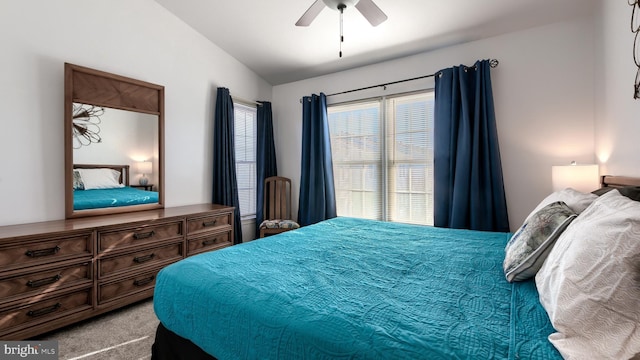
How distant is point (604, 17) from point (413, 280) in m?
2.61

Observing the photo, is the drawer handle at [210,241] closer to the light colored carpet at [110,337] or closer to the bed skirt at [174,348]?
the light colored carpet at [110,337]

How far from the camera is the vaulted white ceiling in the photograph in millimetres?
2543

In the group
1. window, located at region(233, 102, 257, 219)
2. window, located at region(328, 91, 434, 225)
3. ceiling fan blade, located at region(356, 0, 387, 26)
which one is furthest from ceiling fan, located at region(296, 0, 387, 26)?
window, located at region(233, 102, 257, 219)

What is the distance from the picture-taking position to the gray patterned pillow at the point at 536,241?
115 cm

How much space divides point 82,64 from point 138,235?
1559 mm

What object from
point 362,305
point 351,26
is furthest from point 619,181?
point 351,26

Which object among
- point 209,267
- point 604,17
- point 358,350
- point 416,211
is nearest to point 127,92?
point 209,267

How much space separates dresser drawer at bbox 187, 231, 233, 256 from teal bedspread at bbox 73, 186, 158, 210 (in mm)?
623

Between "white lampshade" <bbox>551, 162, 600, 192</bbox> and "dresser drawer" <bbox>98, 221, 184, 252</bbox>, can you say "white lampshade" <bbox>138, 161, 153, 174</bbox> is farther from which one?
"white lampshade" <bbox>551, 162, 600, 192</bbox>

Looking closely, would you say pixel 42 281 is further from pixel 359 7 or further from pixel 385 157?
pixel 385 157

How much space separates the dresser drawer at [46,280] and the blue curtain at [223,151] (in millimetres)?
1614

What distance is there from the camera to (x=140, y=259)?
2422 millimetres

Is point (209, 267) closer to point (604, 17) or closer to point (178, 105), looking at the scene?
point (178, 105)

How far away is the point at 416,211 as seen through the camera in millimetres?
3377
